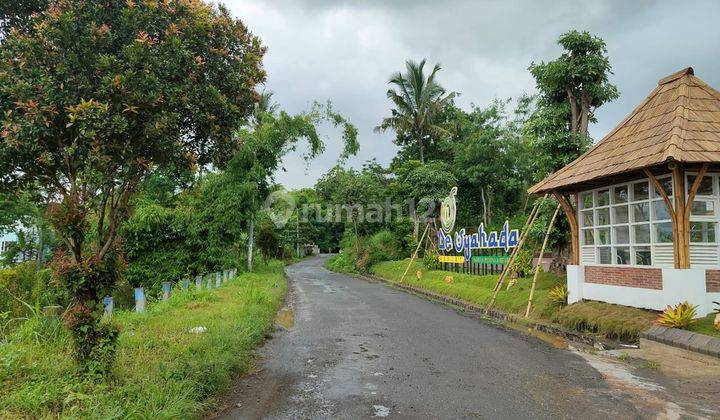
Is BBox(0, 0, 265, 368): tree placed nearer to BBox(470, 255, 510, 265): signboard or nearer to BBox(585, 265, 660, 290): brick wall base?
BBox(585, 265, 660, 290): brick wall base

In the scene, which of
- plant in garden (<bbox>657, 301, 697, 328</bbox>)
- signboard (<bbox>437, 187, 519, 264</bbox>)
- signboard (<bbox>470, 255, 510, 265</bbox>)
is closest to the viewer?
plant in garden (<bbox>657, 301, 697, 328</bbox>)

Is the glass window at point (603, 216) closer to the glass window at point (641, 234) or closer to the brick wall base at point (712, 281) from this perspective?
the glass window at point (641, 234)

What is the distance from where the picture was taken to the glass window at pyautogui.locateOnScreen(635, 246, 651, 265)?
10102mm

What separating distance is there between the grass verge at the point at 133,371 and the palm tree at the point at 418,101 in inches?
1063

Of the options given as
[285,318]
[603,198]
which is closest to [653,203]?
[603,198]

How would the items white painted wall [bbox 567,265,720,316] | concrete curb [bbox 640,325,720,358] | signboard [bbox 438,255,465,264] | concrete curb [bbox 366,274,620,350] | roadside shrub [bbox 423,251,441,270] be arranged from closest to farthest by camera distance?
concrete curb [bbox 640,325,720,358], white painted wall [bbox 567,265,720,316], concrete curb [bbox 366,274,620,350], signboard [bbox 438,255,465,264], roadside shrub [bbox 423,251,441,270]

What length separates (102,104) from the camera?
4855 mm

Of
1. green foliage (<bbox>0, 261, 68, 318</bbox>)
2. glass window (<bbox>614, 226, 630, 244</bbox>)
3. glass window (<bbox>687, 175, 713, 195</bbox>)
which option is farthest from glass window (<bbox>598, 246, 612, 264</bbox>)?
green foliage (<bbox>0, 261, 68, 318</bbox>)

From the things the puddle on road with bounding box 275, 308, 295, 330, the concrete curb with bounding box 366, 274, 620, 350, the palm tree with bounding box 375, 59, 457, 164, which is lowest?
the puddle on road with bounding box 275, 308, 295, 330

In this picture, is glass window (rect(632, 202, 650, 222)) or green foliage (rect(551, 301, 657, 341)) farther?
glass window (rect(632, 202, 650, 222))

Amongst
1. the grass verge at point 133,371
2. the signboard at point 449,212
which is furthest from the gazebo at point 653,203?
the signboard at point 449,212

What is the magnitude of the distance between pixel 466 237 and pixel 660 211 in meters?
10.5

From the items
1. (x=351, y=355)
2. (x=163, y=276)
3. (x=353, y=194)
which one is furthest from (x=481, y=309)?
(x=353, y=194)

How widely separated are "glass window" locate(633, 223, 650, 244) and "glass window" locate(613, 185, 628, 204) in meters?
0.72
